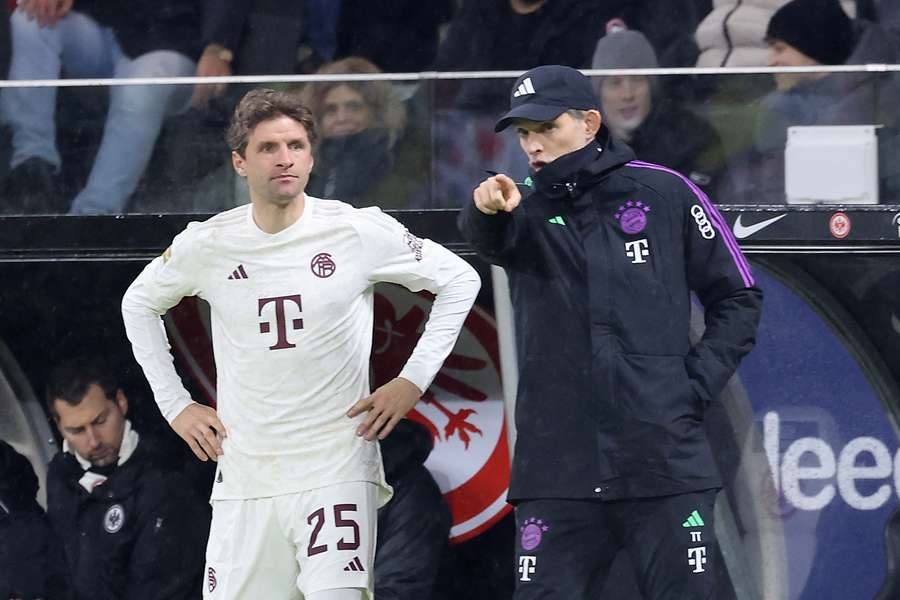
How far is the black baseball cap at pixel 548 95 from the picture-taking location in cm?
426

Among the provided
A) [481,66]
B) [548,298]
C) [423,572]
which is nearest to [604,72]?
[481,66]

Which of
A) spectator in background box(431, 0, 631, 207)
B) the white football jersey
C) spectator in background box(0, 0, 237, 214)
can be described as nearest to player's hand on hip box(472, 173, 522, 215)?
the white football jersey

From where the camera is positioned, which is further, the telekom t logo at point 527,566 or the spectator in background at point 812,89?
the spectator in background at point 812,89

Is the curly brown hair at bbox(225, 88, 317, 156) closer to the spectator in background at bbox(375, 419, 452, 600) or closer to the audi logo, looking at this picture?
the audi logo

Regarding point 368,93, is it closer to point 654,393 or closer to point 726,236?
point 726,236

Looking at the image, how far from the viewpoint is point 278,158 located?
4.48 m

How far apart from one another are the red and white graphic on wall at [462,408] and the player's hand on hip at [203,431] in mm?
1582

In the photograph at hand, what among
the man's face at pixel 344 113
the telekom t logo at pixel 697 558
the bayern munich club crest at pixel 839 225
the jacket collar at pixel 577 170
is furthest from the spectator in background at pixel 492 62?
the telekom t logo at pixel 697 558

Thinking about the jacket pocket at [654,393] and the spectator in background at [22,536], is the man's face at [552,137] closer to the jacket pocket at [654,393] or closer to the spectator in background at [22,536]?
the jacket pocket at [654,393]

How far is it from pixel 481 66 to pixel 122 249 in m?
1.38

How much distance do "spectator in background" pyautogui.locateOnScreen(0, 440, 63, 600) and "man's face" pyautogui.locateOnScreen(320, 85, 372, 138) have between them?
6.07 feet

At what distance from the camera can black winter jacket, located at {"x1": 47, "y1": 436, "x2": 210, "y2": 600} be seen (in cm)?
610

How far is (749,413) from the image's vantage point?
5859 millimetres

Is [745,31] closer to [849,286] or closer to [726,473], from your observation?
[849,286]
